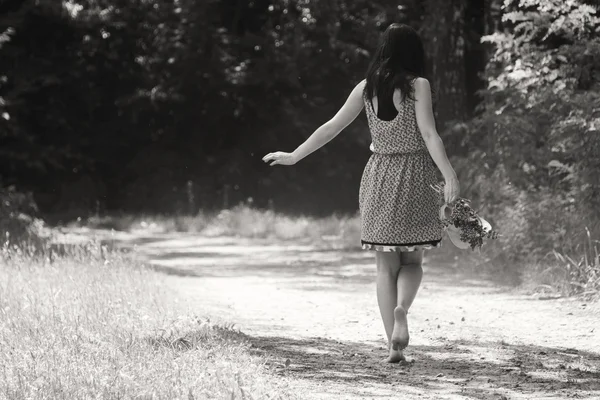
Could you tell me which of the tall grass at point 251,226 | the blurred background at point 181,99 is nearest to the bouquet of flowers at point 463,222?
the tall grass at point 251,226

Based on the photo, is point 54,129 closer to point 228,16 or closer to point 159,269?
point 228,16

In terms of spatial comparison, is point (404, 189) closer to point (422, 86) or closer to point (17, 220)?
point (422, 86)

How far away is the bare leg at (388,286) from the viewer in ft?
20.7

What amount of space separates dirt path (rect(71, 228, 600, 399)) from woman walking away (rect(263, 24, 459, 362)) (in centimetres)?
50

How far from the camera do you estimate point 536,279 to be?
1024 cm

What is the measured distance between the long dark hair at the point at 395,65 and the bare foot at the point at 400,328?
1201 mm

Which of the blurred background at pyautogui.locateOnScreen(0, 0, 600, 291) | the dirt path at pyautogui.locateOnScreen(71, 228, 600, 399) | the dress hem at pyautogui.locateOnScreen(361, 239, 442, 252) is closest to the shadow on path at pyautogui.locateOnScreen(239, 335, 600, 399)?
the dirt path at pyautogui.locateOnScreen(71, 228, 600, 399)

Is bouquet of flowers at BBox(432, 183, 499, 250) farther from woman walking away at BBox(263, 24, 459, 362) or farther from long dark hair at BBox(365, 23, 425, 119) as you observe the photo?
long dark hair at BBox(365, 23, 425, 119)

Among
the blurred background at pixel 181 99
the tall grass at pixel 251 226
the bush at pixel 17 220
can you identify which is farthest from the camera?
the blurred background at pixel 181 99

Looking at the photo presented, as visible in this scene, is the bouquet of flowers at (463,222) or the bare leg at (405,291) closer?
the bare leg at (405,291)

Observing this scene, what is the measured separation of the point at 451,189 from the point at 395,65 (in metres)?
0.82

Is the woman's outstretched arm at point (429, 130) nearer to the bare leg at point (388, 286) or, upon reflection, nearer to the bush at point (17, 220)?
the bare leg at point (388, 286)

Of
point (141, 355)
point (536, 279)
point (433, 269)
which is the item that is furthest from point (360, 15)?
point (141, 355)

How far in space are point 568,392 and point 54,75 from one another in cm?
2032
